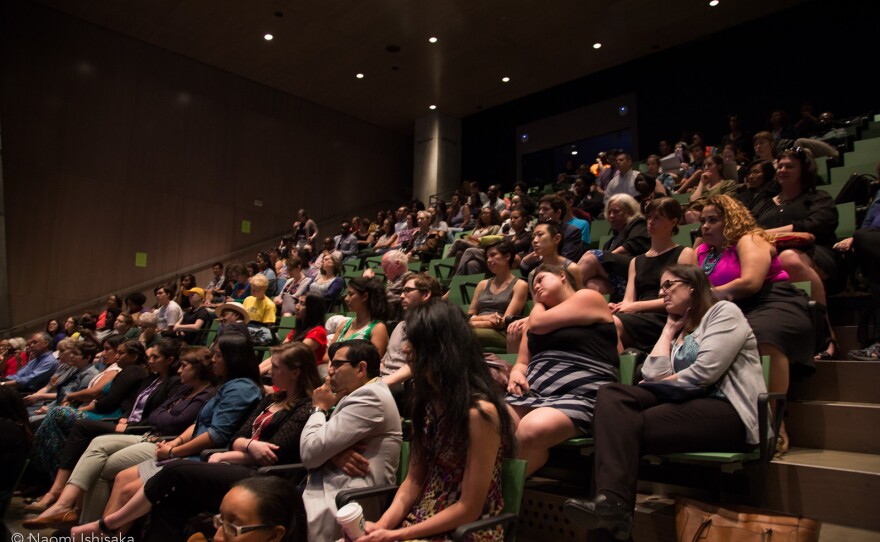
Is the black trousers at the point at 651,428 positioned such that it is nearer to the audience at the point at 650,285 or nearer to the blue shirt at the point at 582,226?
the audience at the point at 650,285

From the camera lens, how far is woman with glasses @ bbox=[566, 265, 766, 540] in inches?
62.3

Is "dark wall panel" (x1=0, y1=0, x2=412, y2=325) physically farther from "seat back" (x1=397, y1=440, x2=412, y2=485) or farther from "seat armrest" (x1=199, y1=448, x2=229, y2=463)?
"seat back" (x1=397, y1=440, x2=412, y2=485)

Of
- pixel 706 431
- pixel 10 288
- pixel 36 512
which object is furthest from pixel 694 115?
pixel 10 288

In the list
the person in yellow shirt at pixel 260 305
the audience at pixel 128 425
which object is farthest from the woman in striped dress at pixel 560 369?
the person in yellow shirt at pixel 260 305

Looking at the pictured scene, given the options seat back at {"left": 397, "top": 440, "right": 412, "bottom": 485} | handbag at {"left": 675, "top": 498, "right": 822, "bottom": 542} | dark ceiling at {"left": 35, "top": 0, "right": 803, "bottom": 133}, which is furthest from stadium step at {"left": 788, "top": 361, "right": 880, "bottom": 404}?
dark ceiling at {"left": 35, "top": 0, "right": 803, "bottom": 133}

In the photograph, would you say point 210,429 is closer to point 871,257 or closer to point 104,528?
point 104,528

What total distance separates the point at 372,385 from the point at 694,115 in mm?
8922

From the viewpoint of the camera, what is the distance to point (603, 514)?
1521 millimetres

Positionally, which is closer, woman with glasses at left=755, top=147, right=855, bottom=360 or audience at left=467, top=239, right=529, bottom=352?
woman with glasses at left=755, top=147, right=855, bottom=360

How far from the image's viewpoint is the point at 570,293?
91.6 inches

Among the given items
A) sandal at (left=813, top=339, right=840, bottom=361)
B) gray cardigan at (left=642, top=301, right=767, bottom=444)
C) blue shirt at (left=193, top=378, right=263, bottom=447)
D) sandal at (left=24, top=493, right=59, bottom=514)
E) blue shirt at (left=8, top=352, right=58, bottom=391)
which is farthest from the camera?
blue shirt at (left=8, top=352, right=58, bottom=391)

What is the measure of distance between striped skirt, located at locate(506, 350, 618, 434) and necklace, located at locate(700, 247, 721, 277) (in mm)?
861

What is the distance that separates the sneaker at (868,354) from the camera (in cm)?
239

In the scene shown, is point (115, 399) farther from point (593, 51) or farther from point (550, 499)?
point (593, 51)
